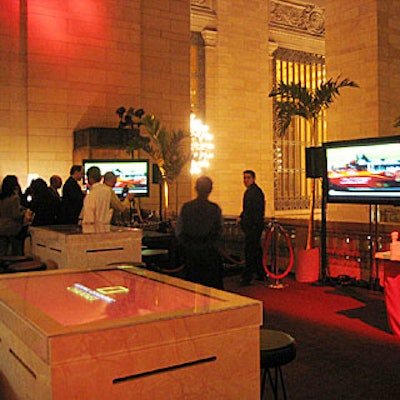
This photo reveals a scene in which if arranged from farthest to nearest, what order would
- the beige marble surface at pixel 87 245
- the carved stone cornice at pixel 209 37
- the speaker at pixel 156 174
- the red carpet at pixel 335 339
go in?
the carved stone cornice at pixel 209 37
the speaker at pixel 156 174
the beige marble surface at pixel 87 245
the red carpet at pixel 335 339

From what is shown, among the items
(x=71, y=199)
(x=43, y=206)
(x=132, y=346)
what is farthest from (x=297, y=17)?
(x=132, y=346)

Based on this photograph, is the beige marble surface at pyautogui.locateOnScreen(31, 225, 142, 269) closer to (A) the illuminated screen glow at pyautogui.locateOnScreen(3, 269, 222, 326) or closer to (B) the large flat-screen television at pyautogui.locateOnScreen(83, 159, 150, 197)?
(A) the illuminated screen glow at pyautogui.locateOnScreen(3, 269, 222, 326)

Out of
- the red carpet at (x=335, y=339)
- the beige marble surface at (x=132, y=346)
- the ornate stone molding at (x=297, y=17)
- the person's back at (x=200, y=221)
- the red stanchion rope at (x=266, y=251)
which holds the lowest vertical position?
the red carpet at (x=335, y=339)

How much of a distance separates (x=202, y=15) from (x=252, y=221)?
9.89 m

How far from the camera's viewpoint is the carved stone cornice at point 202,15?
15836mm

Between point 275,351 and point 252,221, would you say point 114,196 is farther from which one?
point 275,351

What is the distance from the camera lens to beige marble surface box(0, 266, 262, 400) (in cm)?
181

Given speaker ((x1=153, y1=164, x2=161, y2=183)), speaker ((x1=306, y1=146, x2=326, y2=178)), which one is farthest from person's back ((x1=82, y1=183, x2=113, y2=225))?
speaker ((x1=153, y1=164, x2=161, y2=183))

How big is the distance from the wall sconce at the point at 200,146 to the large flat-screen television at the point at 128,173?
4.77 metres

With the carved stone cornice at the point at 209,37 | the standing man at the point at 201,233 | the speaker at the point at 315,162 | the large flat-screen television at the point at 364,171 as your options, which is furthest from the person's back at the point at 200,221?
the carved stone cornice at the point at 209,37

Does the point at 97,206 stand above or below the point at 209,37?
below

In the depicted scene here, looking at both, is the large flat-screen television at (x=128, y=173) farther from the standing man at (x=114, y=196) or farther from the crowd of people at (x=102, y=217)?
the crowd of people at (x=102, y=217)

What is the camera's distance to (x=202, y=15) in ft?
52.5

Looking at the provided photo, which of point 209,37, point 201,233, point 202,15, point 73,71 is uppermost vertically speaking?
point 202,15
